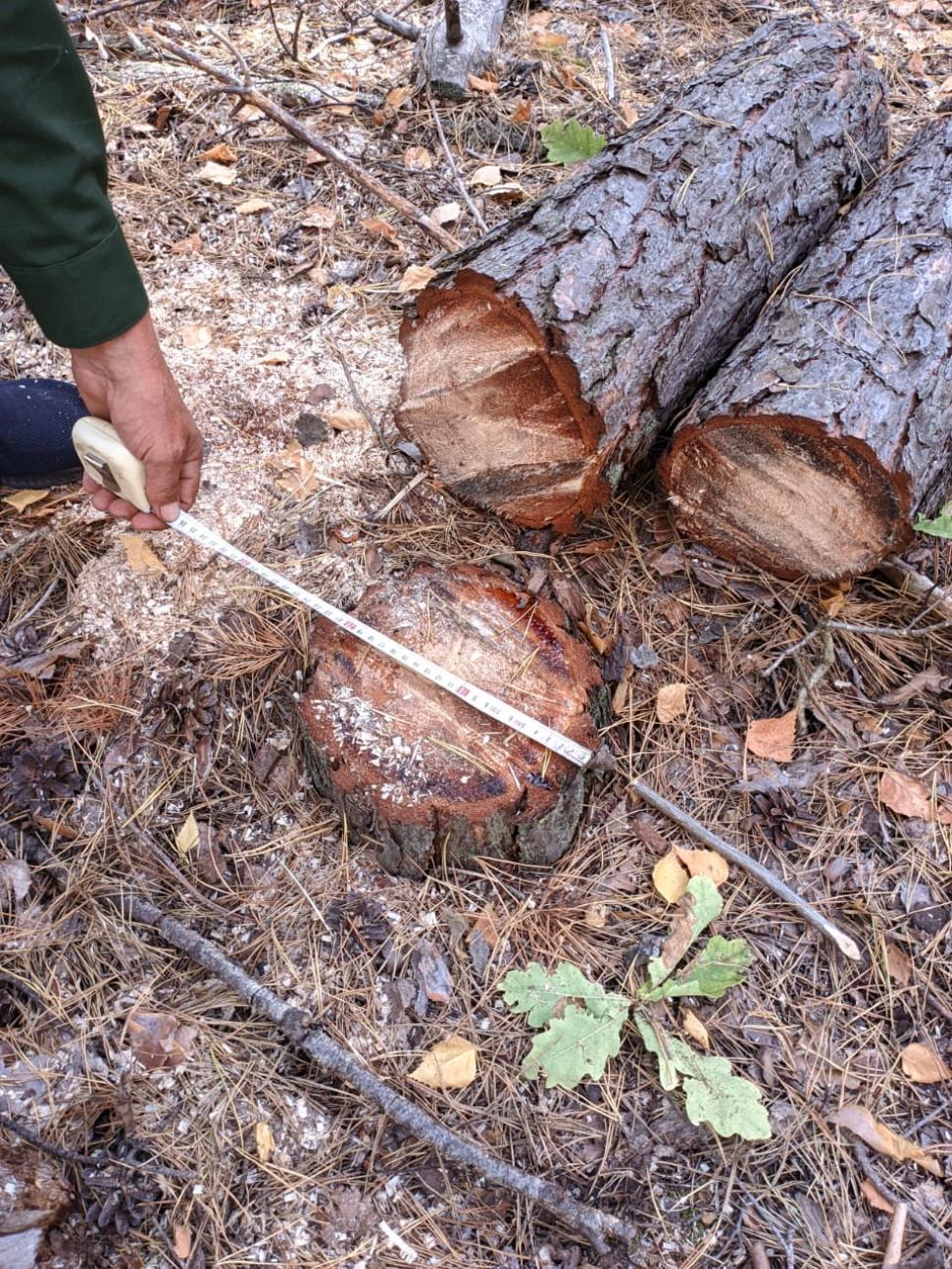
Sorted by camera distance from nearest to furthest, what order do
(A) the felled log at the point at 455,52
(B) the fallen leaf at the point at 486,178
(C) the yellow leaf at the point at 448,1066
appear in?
(C) the yellow leaf at the point at 448,1066 < (B) the fallen leaf at the point at 486,178 < (A) the felled log at the point at 455,52

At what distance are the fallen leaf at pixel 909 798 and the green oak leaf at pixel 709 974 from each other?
62cm

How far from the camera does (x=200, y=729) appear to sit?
232cm

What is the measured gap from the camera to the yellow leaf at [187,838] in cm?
214

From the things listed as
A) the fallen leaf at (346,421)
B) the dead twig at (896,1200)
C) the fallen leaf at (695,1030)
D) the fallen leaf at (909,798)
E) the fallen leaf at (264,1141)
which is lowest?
the fallen leaf at (264,1141)

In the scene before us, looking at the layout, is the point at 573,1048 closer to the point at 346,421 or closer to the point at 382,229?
the point at 346,421

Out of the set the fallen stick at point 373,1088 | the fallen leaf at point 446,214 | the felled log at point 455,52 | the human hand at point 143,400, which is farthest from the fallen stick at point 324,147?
the fallen stick at point 373,1088

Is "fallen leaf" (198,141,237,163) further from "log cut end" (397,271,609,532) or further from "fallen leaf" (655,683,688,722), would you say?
"fallen leaf" (655,683,688,722)

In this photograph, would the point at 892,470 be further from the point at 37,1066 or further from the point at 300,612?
the point at 37,1066

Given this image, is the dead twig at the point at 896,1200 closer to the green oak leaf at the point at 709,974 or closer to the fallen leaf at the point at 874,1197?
the fallen leaf at the point at 874,1197

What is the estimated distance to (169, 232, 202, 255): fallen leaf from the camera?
3430 millimetres

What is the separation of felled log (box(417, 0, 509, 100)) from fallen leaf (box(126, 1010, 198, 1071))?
4.00 metres

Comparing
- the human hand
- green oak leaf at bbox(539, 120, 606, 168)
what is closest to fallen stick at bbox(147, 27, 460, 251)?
green oak leaf at bbox(539, 120, 606, 168)

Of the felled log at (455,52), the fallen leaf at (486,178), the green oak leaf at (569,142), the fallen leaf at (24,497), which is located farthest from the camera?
the felled log at (455,52)

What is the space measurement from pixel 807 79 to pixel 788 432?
1469 mm
